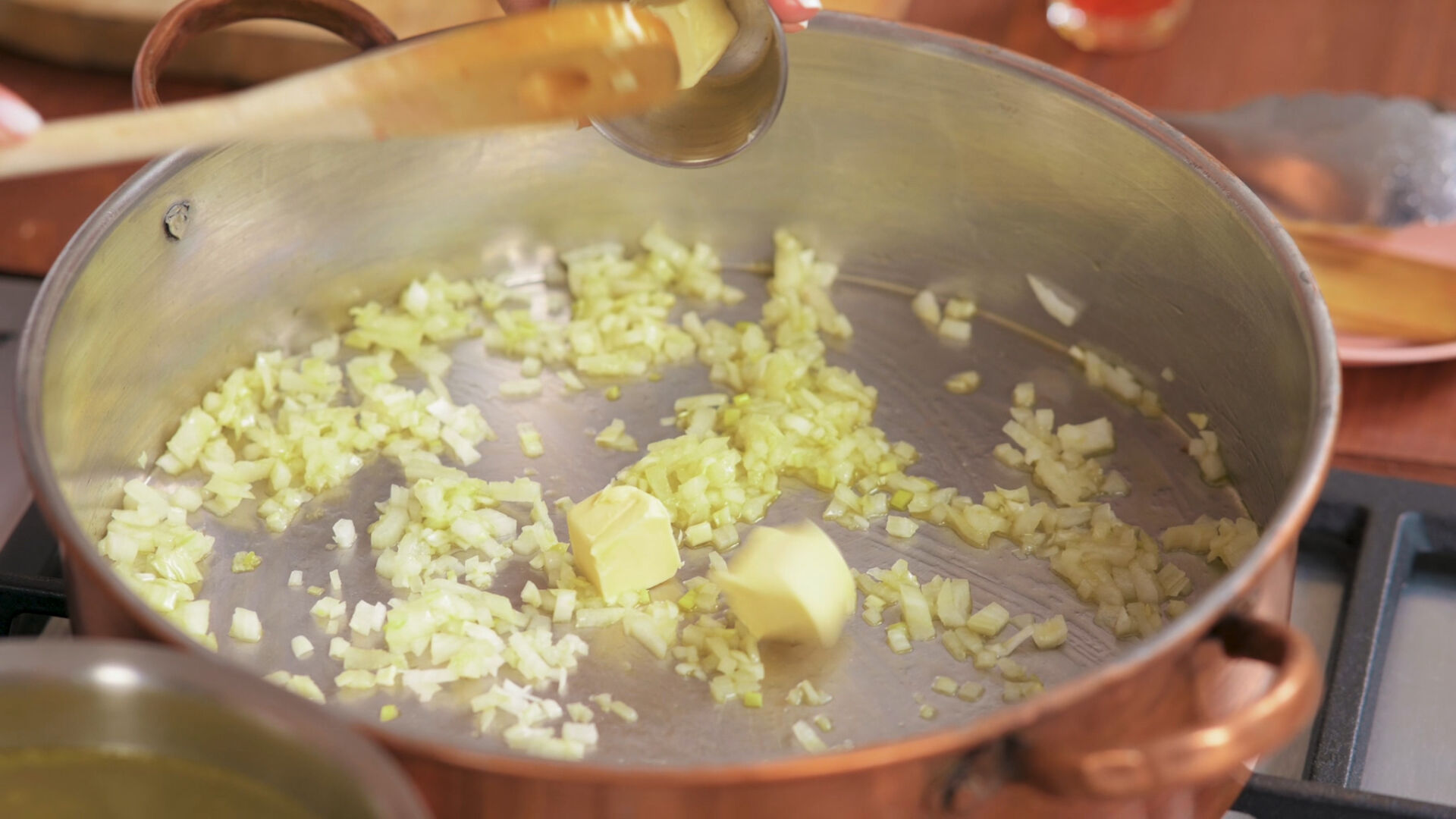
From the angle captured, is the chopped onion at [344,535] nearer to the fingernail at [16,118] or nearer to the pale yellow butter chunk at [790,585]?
the pale yellow butter chunk at [790,585]

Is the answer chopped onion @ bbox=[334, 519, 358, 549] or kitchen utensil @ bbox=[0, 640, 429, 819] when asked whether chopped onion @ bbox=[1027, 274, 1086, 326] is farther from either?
kitchen utensil @ bbox=[0, 640, 429, 819]

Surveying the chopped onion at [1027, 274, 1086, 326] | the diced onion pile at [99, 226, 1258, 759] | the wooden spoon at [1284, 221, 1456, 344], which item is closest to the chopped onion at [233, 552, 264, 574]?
the diced onion pile at [99, 226, 1258, 759]

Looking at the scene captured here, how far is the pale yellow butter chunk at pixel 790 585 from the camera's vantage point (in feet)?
2.93

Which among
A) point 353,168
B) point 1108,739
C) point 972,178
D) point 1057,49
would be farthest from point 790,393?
point 1057,49

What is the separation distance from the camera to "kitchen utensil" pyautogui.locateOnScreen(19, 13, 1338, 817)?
0.62 metres

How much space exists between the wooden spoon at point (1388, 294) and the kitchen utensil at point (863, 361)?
18 cm

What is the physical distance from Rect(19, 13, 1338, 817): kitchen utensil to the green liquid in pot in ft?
0.21

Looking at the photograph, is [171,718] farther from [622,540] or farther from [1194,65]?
[1194,65]

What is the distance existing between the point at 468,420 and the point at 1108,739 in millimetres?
629

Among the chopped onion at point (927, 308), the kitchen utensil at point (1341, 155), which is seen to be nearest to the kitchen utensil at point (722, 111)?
the chopped onion at point (927, 308)

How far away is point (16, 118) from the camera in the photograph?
681 mm

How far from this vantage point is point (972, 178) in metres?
1.22

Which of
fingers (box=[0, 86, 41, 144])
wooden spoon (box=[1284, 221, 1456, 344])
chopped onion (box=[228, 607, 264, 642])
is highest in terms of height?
wooden spoon (box=[1284, 221, 1456, 344])

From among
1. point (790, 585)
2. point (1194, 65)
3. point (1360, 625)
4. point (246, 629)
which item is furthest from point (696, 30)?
point (1194, 65)
